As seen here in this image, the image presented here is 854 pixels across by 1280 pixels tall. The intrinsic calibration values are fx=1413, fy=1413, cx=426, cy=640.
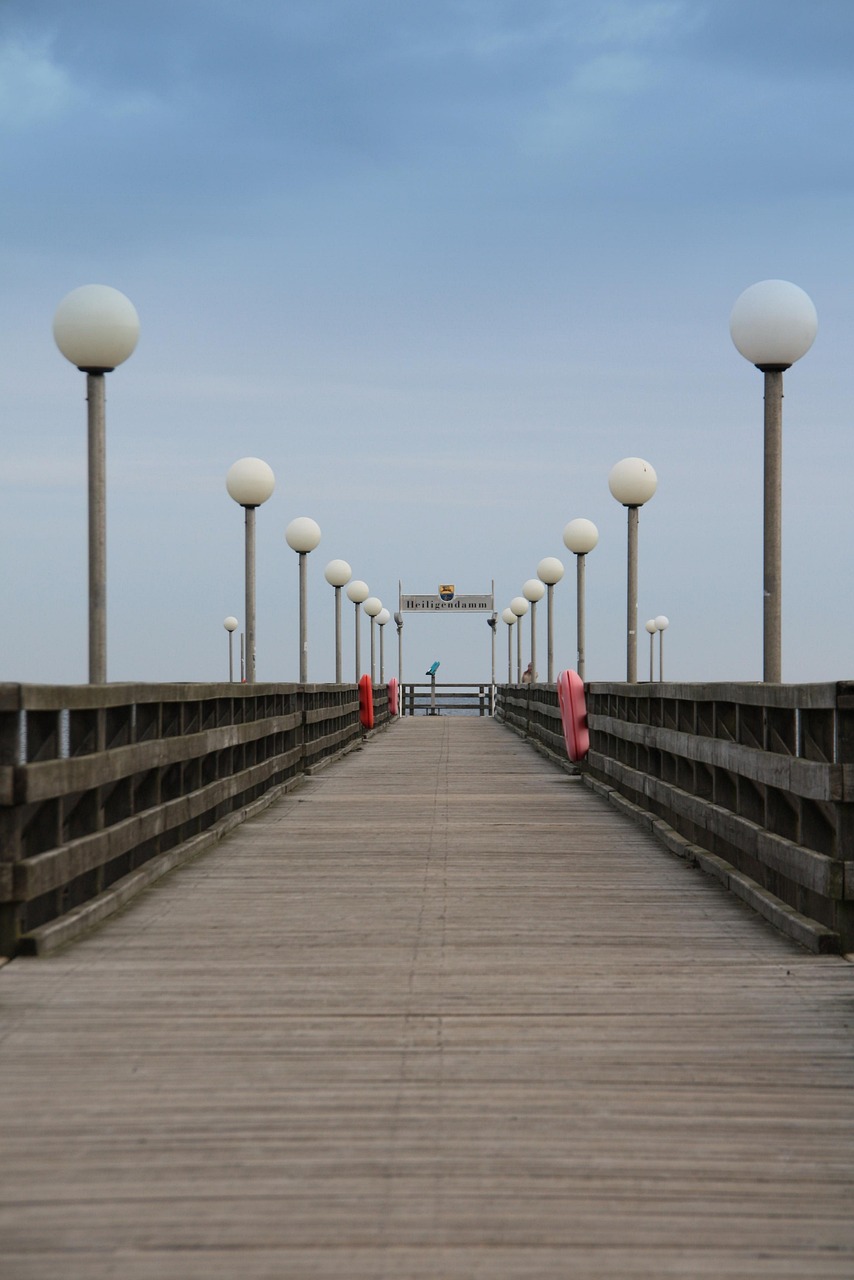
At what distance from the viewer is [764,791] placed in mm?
6852

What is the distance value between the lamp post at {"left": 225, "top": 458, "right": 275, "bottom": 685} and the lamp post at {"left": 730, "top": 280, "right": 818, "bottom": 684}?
5749 mm

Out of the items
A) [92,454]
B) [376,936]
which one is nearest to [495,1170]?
[376,936]

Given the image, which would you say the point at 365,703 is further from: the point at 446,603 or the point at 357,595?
the point at 446,603

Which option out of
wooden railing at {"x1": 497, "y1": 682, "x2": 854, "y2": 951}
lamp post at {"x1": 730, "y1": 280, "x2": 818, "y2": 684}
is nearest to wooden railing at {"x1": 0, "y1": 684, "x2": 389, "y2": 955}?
wooden railing at {"x1": 497, "y1": 682, "x2": 854, "y2": 951}

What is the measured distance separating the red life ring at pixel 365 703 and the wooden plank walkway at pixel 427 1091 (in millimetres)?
19112

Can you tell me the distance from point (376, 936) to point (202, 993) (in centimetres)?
118

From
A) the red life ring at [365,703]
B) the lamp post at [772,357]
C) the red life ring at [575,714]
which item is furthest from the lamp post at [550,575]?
the lamp post at [772,357]

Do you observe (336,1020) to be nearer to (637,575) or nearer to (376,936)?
(376,936)

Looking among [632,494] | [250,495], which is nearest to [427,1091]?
[632,494]

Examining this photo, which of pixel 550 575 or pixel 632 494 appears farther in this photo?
pixel 550 575

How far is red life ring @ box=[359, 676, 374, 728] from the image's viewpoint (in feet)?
87.3

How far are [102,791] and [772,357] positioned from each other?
477cm

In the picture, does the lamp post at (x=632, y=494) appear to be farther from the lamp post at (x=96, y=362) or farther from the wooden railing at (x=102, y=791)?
the lamp post at (x=96, y=362)

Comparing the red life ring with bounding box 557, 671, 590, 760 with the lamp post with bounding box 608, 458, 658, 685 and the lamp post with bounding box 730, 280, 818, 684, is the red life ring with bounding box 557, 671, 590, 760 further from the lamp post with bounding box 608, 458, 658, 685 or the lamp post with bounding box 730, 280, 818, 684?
the lamp post with bounding box 730, 280, 818, 684
